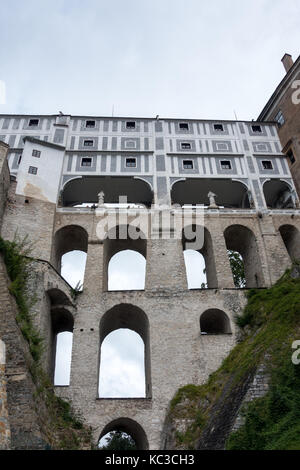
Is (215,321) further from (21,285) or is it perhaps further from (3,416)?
(3,416)

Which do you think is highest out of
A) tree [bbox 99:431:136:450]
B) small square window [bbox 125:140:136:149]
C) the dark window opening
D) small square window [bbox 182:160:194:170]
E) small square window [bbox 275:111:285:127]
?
small square window [bbox 275:111:285:127]

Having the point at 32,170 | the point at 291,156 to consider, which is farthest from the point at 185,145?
the point at 32,170

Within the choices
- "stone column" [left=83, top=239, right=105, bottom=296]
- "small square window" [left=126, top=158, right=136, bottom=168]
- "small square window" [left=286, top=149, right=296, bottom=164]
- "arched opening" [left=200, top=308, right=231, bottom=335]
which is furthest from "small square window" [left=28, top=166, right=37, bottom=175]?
"small square window" [left=286, top=149, right=296, bottom=164]

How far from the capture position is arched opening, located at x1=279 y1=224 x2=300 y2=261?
24.1m

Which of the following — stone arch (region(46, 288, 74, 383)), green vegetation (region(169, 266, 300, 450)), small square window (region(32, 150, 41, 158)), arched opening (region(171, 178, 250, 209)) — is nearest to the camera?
green vegetation (region(169, 266, 300, 450))

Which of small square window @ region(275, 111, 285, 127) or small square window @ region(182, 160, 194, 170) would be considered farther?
small square window @ region(275, 111, 285, 127)

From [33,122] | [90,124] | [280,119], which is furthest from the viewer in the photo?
[280,119]

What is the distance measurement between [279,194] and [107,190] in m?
11.7

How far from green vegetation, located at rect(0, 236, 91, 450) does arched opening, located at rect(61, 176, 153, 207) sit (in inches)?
342

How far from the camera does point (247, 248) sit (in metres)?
24.7

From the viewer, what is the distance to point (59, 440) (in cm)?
1333

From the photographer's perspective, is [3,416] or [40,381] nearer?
[3,416]

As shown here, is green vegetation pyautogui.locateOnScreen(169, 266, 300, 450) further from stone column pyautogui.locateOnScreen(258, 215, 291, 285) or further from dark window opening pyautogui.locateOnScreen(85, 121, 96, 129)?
dark window opening pyautogui.locateOnScreen(85, 121, 96, 129)

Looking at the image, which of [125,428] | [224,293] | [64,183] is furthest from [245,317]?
[64,183]
